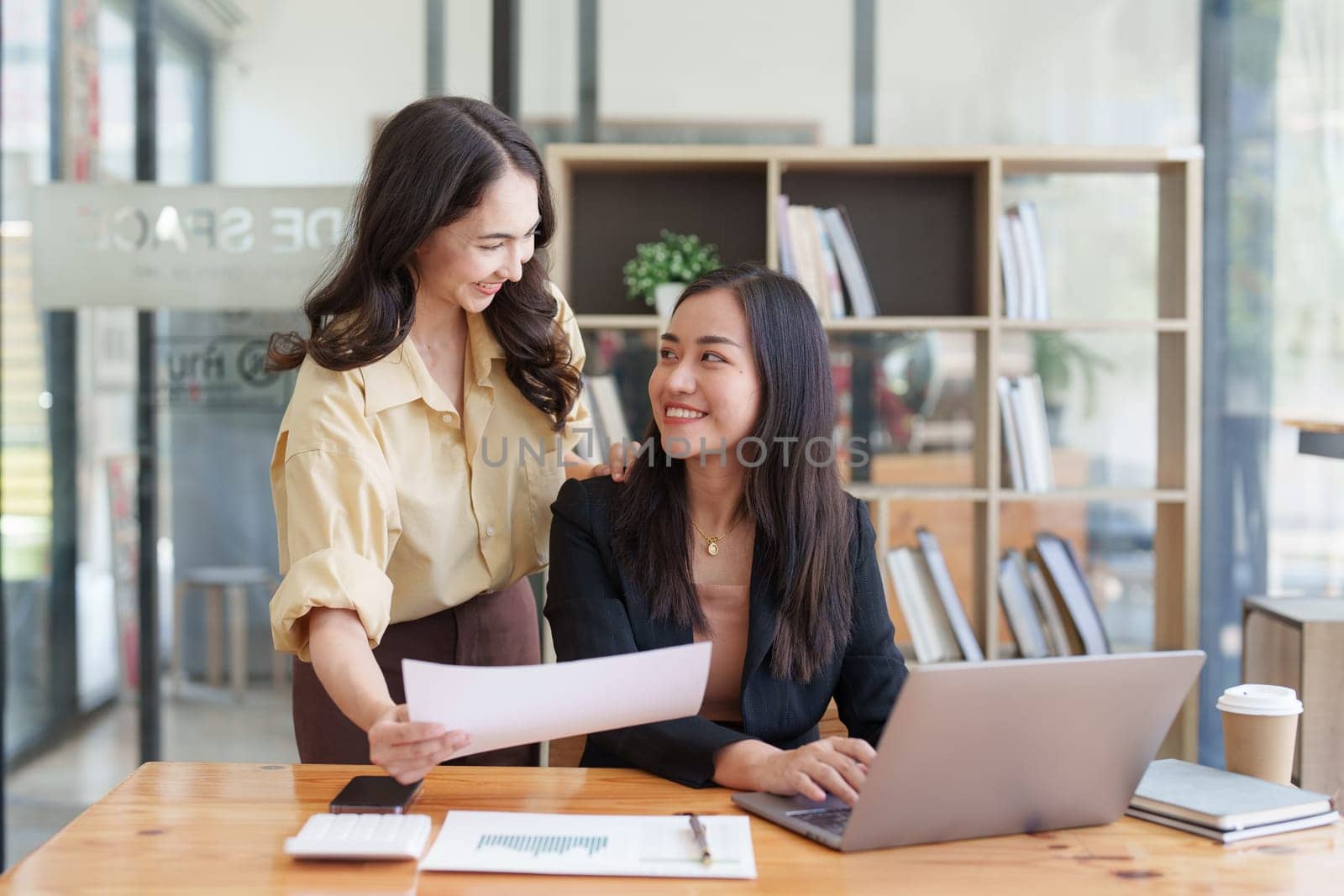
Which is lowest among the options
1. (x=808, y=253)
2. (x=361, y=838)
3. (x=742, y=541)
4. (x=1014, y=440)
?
(x=361, y=838)

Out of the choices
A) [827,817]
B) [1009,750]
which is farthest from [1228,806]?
[827,817]

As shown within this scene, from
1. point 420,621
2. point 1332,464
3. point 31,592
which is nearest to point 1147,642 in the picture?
point 1332,464

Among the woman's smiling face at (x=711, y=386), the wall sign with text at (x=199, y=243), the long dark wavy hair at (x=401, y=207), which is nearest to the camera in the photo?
the long dark wavy hair at (x=401, y=207)

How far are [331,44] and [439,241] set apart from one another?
1859mm

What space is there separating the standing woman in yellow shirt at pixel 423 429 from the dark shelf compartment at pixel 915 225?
1.41 metres

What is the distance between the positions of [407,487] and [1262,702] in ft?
3.70

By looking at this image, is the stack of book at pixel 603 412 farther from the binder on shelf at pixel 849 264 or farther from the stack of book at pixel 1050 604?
the stack of book at pixel 1050 604

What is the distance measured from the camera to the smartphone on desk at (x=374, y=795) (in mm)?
1245

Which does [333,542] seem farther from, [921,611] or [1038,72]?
[1038,72]

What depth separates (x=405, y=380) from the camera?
169 centimetres

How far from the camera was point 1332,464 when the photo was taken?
10.4ft

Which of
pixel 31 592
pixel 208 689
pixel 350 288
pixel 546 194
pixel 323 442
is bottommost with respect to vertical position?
pixel 208 689

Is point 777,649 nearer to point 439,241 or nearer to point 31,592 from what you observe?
point 439,241

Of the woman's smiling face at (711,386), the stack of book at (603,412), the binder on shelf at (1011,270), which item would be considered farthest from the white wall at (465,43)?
the woman's smiling face at (711,386)
